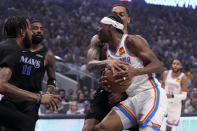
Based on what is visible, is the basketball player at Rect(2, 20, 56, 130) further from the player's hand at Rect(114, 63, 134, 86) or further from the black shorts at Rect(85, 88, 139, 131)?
the player's hand at Rect(114, 63, 134, 86)

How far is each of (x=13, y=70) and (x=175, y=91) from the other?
5.09m

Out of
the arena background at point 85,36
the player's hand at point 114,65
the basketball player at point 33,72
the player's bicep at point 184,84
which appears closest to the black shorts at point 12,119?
the basketball player at point 33,72

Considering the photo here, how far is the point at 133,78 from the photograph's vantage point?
355 cm

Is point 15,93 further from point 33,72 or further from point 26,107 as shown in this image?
point 33,72

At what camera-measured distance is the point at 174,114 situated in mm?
7137

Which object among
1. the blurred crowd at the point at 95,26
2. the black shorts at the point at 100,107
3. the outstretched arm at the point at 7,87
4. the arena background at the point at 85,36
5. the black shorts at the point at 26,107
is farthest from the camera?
the blurred crowd at the point at 95,26

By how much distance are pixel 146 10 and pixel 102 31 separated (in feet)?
56.0

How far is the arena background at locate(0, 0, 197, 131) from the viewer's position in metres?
9.29

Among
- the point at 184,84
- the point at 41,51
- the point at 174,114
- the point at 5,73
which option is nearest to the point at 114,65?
the point at 5,73

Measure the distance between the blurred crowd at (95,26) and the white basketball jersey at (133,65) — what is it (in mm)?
7116

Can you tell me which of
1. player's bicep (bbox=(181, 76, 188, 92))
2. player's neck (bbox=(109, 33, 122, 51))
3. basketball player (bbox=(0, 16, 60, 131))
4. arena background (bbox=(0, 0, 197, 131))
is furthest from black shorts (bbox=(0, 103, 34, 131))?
player's bicep (bbox=(181, 76, 188, 92))

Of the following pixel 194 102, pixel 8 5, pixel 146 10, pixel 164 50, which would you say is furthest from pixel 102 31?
pixel 146 10

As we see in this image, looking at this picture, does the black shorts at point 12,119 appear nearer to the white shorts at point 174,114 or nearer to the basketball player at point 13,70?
the basketball player at point 13,70

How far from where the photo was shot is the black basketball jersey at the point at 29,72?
3984 millimetres
